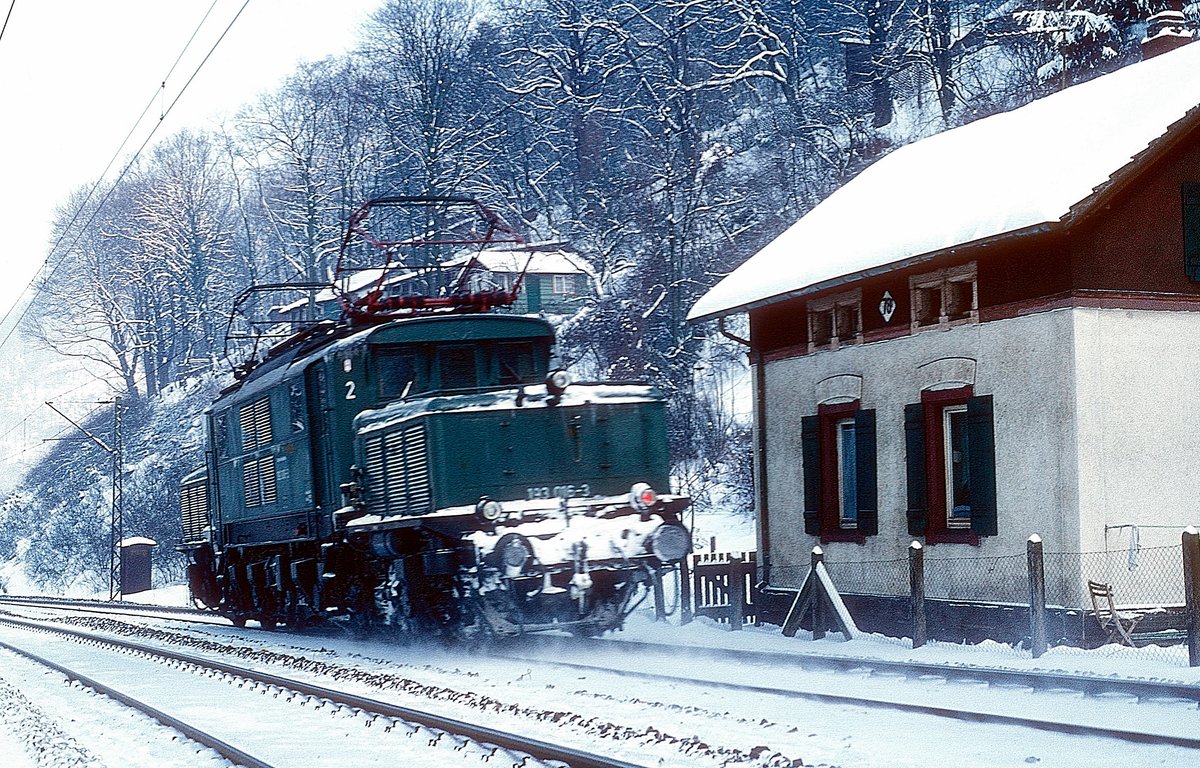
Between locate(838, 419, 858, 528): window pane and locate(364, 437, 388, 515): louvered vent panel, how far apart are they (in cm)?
624

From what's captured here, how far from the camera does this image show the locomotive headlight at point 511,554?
14445mm

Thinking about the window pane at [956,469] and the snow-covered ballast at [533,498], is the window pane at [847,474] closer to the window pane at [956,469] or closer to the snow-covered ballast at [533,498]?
the window pane at [956,469]

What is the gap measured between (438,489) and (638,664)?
285cm

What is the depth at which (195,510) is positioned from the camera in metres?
26.5

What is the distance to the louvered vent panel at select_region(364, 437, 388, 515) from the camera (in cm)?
1620

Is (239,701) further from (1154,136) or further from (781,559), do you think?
(1154,136)

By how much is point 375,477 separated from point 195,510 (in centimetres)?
1124

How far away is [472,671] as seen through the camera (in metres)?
13.9

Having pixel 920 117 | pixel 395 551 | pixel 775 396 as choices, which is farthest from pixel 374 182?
pixel 395 551

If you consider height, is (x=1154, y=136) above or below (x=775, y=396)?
above

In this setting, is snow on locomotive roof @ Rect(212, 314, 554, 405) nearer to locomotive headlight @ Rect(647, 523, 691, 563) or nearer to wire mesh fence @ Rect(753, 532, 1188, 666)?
locomotive headlight @ Rect(647, 523, 691, 563)

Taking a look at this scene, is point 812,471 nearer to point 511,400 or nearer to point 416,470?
point 511,400

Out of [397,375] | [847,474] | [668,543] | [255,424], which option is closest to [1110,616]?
[668,543]

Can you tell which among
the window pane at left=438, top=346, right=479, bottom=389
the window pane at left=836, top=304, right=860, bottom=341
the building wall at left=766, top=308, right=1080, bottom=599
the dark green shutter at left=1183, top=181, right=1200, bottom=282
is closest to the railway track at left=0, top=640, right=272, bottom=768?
the window pane at left=438, top=346, right=479, bottom=389
